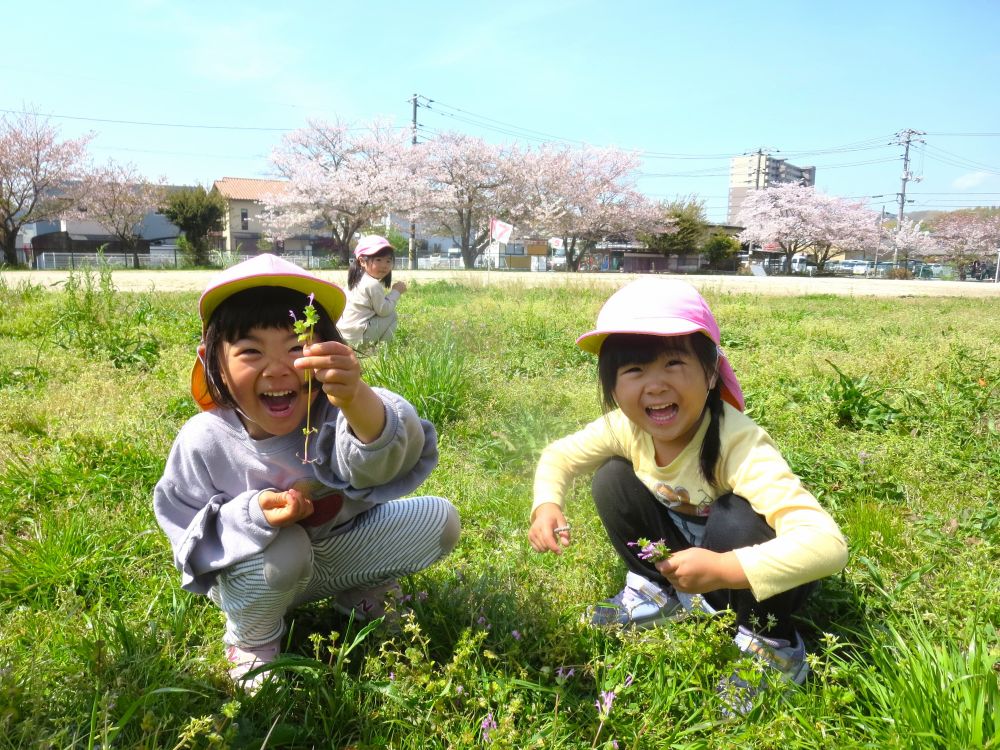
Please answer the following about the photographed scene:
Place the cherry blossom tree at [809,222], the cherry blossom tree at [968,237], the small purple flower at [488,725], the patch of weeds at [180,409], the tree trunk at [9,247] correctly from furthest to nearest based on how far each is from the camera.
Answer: the cherry blossom tree at [968,237] < the cherry blossom tree at [809,222] < the tree trunk at [9,247] < the patch of weeds at [180,409] < the small purple flower at [488,725]

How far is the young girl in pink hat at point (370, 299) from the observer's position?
6133 millimetres

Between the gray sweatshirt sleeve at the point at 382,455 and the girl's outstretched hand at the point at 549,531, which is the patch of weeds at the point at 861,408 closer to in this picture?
the girl's outstretched hand at the point at 549,531

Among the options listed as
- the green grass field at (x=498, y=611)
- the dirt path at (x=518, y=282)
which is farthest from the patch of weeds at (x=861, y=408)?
the dirt path at (x=518, y=282)

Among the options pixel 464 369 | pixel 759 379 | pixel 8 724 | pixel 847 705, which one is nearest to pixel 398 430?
pixel 8 724

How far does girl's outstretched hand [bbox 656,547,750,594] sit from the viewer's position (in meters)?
1.58

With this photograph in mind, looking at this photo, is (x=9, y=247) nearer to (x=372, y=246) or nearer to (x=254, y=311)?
(x=372, y=246)

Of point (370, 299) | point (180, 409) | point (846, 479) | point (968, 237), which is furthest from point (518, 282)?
point (968, 237)

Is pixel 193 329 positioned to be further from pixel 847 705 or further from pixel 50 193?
pixel 50 193

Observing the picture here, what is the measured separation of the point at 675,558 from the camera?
5.21 ft

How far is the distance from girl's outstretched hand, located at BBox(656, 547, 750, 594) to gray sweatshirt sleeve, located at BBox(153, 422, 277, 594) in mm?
972

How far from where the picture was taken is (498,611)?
1.89m

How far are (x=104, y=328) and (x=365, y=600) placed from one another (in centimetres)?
509

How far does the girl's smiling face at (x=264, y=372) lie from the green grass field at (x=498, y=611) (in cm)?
56

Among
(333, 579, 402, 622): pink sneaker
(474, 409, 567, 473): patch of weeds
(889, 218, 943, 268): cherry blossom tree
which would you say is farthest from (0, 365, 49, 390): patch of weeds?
(889, 218, 943, 268): cherry blossom tree
